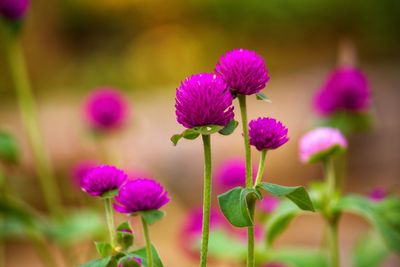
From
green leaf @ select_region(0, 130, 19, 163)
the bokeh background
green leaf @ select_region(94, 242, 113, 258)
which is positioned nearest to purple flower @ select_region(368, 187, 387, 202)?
green leaf @ select_region(94, 242, 113, 258)

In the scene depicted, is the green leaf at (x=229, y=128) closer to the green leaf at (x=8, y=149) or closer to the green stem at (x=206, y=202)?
the green stem at (x=206, y=202)

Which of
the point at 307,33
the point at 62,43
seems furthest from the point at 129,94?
the point at 307,33

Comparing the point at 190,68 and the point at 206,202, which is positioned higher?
the point at 190,68

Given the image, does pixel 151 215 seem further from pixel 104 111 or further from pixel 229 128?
pixel 104 111

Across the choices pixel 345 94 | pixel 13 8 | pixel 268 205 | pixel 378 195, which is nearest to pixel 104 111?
pixel 13 8

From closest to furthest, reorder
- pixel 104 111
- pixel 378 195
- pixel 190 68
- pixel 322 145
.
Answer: pixel 322 145
pixel 378 195
pixel 104 111
pixel 190 68

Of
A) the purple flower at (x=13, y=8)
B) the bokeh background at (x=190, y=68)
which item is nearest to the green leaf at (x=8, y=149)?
the purple flower at (x=13, y=8)
